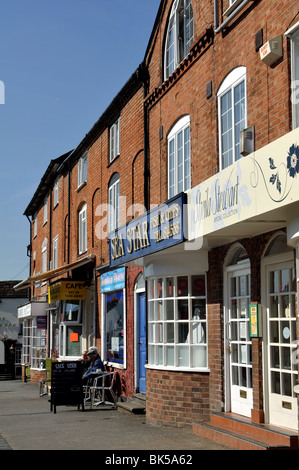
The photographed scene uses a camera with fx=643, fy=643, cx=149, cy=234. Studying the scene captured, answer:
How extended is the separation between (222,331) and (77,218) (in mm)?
12123

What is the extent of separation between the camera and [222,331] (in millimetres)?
11086

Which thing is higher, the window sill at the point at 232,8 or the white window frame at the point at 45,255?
the window sill at the point at 232,8

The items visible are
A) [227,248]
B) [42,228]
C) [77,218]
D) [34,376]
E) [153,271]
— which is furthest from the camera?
[42,228]

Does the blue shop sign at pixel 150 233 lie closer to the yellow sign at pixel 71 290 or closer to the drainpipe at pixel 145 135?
the drainpipe at pixel 145 135

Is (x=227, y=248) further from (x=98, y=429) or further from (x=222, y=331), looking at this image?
(x=98, y=429)

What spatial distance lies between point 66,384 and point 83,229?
25.6ft

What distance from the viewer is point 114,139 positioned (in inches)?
724

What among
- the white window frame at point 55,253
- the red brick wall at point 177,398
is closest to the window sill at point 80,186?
the white window frame at point 55,253

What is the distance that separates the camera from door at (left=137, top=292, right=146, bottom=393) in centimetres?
1512

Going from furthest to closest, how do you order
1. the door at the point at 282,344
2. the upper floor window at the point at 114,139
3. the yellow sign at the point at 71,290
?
the yellow sign at the point at 71,290 < the upper floor window at the point at 114,139 < the door at the point at 282,344

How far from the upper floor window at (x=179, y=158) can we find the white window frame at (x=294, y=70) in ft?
13.1

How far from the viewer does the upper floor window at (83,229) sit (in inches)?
845

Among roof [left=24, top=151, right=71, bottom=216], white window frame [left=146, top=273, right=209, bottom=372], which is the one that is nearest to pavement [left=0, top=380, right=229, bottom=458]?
white window frame [left=146, top=273, right=209, bottom=372]
